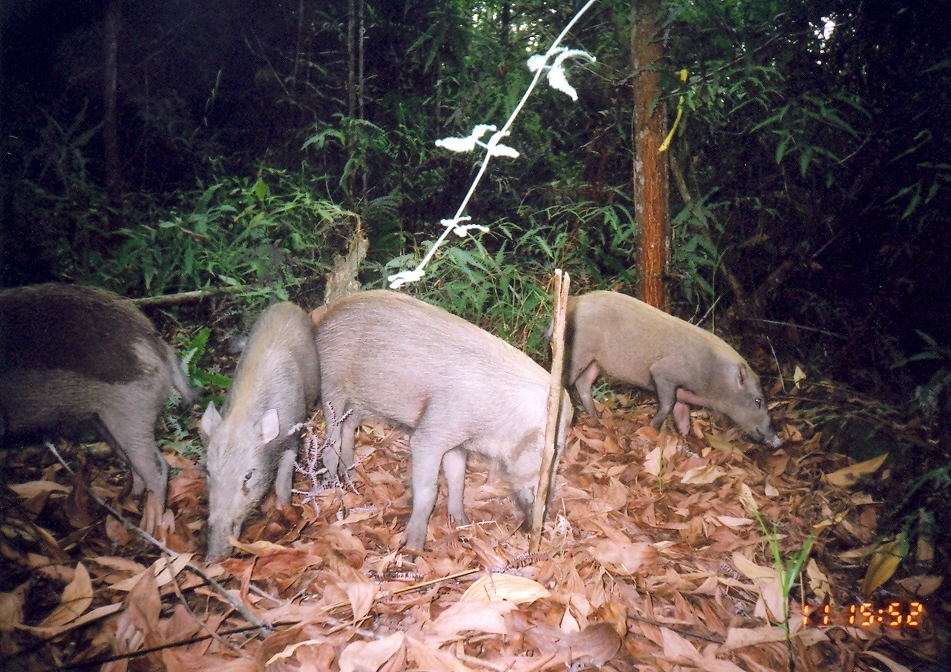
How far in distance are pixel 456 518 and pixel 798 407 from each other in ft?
7.76

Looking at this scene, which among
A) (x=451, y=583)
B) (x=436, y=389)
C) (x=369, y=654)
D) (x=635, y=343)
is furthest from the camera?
(x=635, y=343)

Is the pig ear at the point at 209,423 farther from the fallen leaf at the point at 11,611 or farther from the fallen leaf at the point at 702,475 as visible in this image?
the fallen leaf at the point at 702,475

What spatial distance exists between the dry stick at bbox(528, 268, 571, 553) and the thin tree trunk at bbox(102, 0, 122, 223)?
7.09 feet

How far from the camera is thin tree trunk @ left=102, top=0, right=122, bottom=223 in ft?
8.35

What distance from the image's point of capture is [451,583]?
2.57 meters

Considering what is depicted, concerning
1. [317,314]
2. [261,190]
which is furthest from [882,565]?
[261,190]

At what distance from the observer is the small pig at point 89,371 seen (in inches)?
107

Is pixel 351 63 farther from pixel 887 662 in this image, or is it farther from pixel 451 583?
pixel 887 662

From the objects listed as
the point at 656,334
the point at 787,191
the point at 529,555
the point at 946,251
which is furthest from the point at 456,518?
the point at 946,251

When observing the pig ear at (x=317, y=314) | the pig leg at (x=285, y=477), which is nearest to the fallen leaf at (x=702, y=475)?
the pig leg at (x=285, y=477)

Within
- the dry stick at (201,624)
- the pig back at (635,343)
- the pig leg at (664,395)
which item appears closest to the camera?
the dry stick at (201,624)

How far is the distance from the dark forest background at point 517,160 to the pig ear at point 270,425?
0.87 m

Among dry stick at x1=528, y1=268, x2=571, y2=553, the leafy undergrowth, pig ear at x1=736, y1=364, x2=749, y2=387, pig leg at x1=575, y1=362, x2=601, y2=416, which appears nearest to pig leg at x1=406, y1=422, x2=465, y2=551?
the leafy undergrowth

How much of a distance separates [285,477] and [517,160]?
2.21 meters
